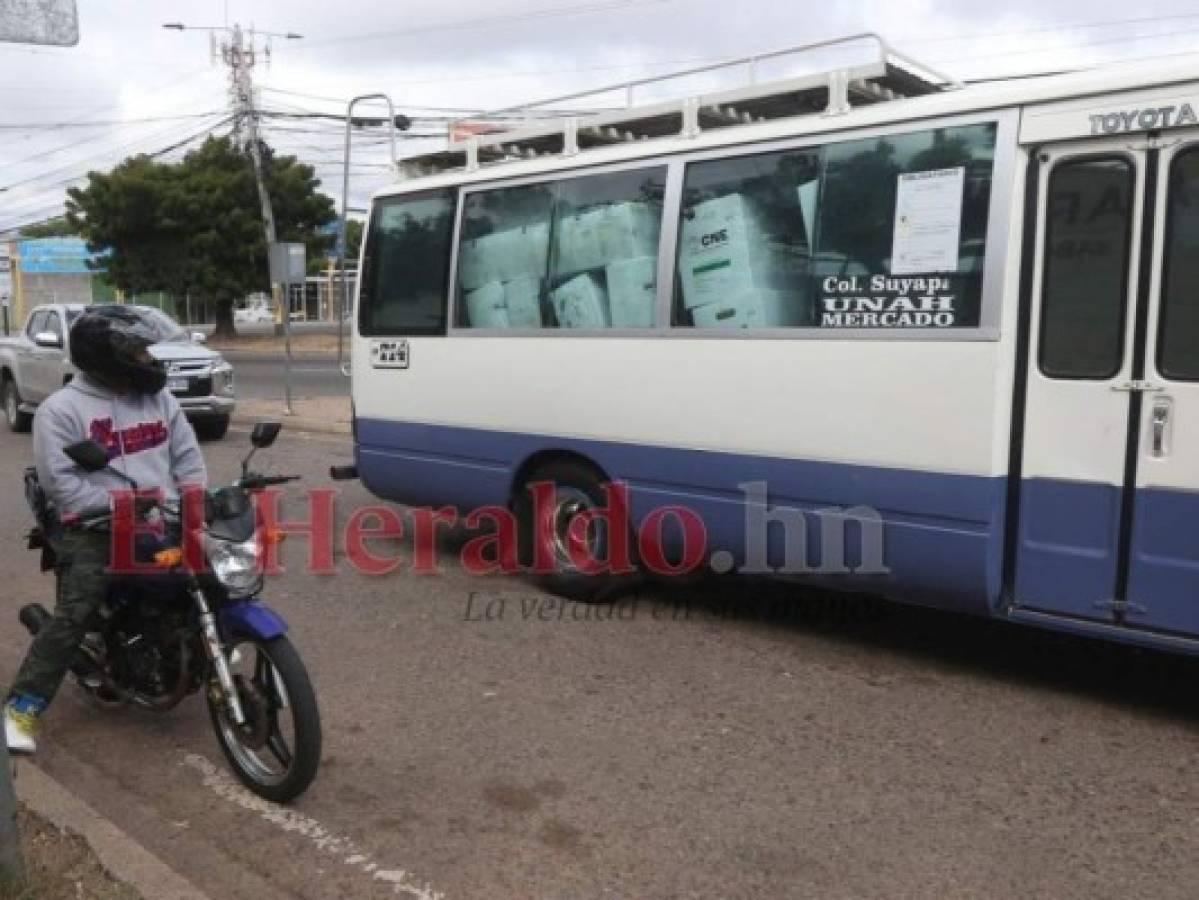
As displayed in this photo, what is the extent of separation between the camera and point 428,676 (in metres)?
5.44

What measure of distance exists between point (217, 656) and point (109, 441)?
0.87m

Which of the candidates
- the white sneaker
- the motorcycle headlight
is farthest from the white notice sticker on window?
the white sneaker

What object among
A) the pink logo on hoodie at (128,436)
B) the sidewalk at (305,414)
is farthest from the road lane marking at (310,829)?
the sidewalk at (305,414)

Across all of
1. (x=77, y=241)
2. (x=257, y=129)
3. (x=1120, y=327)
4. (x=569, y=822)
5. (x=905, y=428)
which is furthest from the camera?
(x=77, y=241)

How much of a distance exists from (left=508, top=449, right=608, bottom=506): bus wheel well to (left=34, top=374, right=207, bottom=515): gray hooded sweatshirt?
2.58 meters

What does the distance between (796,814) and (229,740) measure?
2.02 metres

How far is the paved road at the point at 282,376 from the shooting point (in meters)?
21.8

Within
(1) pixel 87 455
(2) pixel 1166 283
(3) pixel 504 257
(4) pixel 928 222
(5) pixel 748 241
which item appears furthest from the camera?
(3) pixel 504 257

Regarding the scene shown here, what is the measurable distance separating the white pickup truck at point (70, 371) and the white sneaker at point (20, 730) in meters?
9.56

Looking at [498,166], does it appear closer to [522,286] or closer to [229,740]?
[522,286]

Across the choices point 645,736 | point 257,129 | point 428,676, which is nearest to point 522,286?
point 428,676

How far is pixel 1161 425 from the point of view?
449 centimetres

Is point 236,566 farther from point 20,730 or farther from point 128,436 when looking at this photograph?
point 20,730

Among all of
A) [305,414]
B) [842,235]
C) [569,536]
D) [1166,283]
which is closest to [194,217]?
[305,414]
